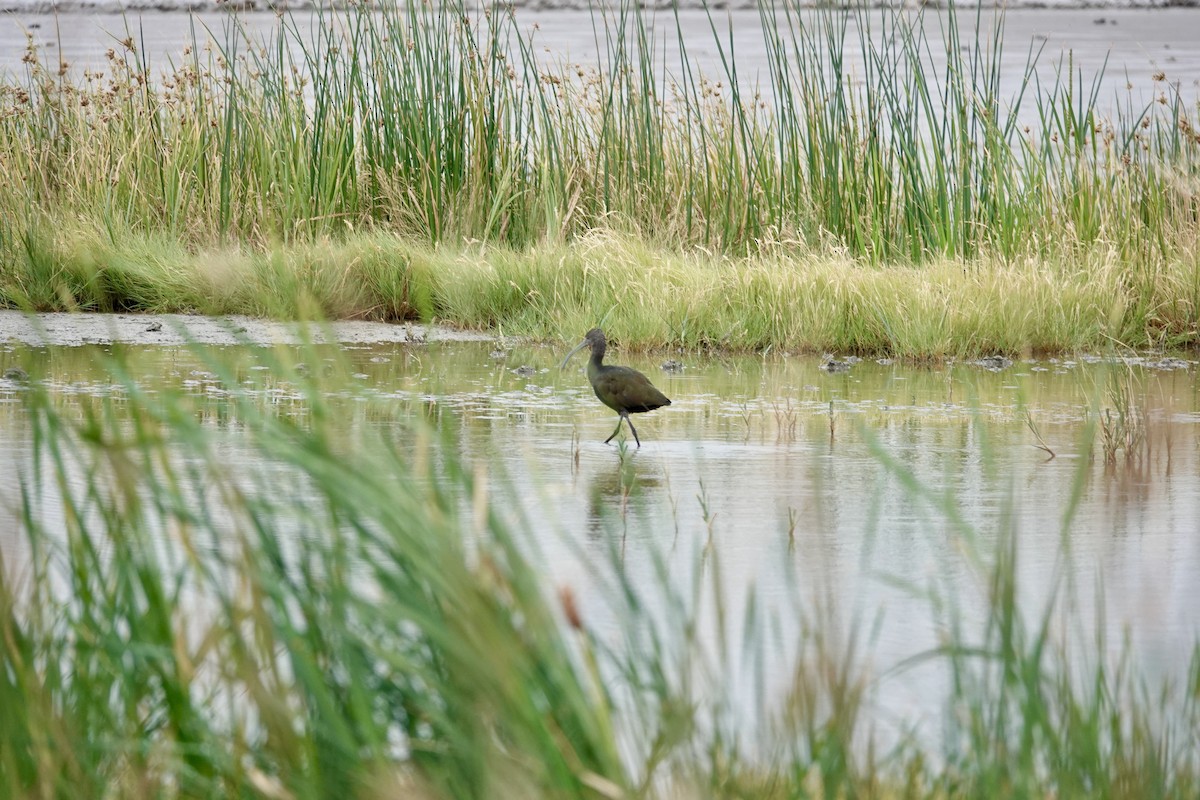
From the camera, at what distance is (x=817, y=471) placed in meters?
3.97

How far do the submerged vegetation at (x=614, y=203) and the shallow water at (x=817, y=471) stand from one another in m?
0.54

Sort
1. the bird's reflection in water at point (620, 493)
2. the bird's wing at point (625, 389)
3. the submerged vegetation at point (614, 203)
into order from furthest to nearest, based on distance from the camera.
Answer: the submerged vegetation at point (614, 203)
the bird's wing at point (625, 389)
the bird's reflection in water at point (620, 493)

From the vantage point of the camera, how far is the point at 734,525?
17.6 ft

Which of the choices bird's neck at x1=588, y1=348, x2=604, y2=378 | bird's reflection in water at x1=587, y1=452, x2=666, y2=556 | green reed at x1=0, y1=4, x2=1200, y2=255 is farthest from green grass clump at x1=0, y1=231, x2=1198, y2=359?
bird's reflection in water at x1=587, y1=452, x2=666, y2=556

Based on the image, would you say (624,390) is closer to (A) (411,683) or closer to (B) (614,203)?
(A) (411,683)

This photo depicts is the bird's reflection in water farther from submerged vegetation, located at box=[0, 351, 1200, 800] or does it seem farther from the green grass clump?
the green grass clump

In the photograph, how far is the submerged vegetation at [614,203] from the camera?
32.7ft

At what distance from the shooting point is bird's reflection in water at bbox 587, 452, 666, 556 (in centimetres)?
531

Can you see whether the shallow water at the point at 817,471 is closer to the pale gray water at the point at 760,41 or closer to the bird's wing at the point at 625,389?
the bird's wing at the point at 625,389

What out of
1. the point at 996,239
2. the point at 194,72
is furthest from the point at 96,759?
the point at 194,72

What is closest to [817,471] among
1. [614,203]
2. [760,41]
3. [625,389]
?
[625,389]

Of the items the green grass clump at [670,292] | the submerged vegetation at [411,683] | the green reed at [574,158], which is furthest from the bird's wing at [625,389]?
the green reed at [574,158]

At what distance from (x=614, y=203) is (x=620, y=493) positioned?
20.4 ft

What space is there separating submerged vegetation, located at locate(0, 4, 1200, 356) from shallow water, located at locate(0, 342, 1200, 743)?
1.78 ft
